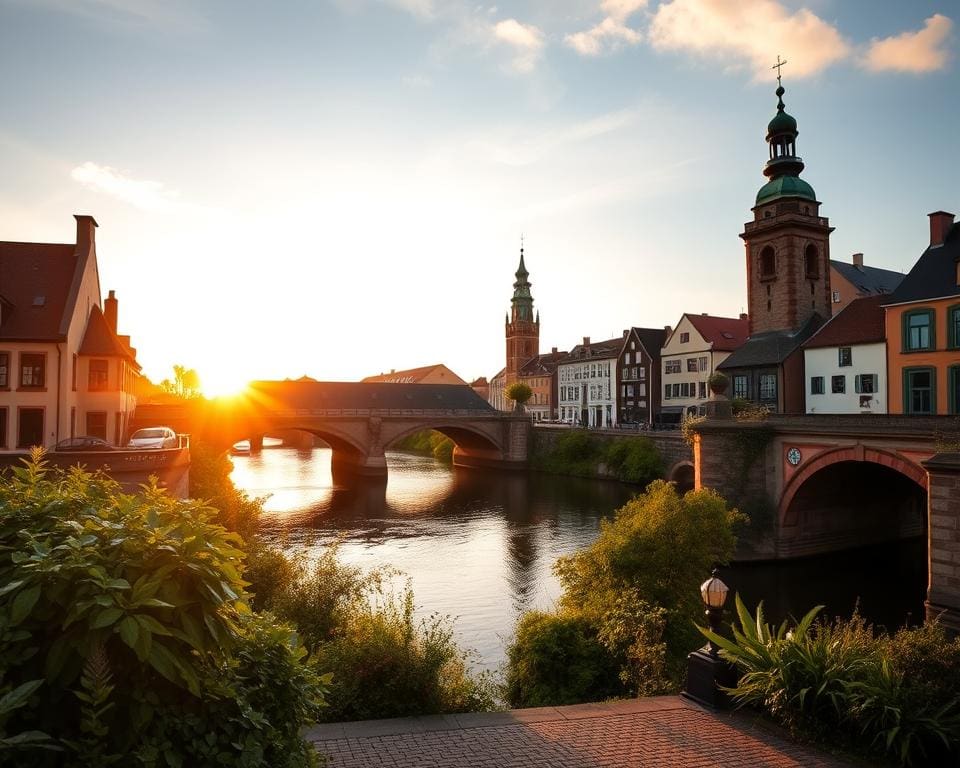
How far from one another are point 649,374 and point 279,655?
253 feet

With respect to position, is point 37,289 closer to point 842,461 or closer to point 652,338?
point 842,461

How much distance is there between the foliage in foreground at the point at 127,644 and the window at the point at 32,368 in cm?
3310

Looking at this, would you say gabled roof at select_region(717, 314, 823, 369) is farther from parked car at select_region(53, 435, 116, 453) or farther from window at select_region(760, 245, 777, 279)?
parked car at select_region(53, 435, 116, 453)

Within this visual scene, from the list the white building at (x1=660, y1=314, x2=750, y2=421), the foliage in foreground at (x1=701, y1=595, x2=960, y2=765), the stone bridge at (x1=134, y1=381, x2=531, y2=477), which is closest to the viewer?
the foliage in foreground at (x1=701, y1=595, x2=960, y2=765)

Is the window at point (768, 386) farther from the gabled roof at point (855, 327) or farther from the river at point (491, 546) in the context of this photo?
the river at point (491, 546)

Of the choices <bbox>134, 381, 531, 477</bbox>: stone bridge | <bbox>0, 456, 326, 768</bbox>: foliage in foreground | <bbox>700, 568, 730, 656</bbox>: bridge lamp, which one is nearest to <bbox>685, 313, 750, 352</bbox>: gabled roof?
<bbox>134, 381, 531, 477</bbox>: stone bridge

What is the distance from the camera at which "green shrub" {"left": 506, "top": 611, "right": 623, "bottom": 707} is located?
56.1 feet

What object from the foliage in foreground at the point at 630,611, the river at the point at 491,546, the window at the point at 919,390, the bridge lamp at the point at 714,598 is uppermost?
the window at the point at 919,390

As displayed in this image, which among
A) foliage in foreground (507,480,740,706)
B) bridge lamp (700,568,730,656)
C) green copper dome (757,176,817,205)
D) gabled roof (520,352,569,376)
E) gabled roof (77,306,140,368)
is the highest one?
green copper dome (757,176,817,205)

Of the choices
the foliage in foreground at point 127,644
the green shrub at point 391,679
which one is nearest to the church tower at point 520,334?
the green shrub at point 391,679

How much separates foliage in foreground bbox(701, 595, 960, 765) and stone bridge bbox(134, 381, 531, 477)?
56.1 meters

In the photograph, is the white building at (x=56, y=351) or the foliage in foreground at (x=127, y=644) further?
the white building at (x=56, y=351)

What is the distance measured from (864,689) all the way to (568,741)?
184 inches

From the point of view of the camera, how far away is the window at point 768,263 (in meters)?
52.2
